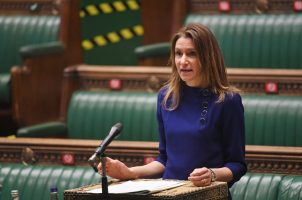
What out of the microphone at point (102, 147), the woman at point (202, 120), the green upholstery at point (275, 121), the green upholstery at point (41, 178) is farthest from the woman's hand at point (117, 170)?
the green upholstery at point (275, 121)

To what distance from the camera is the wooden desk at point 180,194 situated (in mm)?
1362

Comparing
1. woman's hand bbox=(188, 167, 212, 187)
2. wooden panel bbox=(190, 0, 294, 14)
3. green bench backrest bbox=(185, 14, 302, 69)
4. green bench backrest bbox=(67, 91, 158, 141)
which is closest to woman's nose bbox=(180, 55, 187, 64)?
woman's hand bbox=(188, 167, 212, 187)

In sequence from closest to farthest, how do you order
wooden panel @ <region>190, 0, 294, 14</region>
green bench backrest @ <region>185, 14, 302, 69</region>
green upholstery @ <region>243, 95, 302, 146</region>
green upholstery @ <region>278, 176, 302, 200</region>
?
green upholstery @ <region>278, 176, 302, 200</region>, green upholstery @ <region>243, 95, 302, 146</region>, green bench backrest @ <region>185, 14, 302, 69</region>, wooden panel @ <region>190, 0, 294, 14</region>

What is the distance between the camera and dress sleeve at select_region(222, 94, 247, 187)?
1.57 meters

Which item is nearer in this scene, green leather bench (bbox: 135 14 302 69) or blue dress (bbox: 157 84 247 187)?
blue dress (bbox: 157 84 247 187)

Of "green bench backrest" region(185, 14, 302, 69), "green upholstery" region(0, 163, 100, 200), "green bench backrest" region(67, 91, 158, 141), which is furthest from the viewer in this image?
"green bench backrest" region(185, 14, 302, 69)

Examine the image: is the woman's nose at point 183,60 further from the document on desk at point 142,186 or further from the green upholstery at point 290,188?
the green upholstery at point 290,188

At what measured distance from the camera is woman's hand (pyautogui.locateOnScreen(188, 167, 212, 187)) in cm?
144

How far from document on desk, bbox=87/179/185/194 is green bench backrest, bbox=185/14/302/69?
1466 millimetres

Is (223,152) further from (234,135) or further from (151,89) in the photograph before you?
(151,89)

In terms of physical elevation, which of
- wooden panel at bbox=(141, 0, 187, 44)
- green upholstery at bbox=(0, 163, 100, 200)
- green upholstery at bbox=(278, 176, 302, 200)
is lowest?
green upholstery at bbox=(0, 163, 100, 200)

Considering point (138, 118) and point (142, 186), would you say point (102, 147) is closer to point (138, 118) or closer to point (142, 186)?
point (142, 186)

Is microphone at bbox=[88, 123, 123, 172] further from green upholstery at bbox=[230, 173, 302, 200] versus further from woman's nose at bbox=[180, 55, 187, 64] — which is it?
green upholstery at bbox=[230, 173, 302, 200]

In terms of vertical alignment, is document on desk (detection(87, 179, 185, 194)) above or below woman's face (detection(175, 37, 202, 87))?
below
